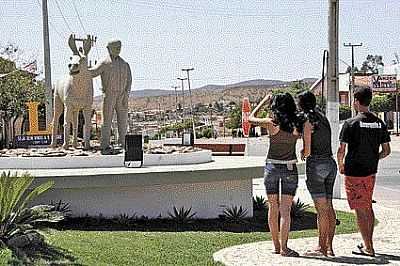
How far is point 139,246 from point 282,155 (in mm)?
2189

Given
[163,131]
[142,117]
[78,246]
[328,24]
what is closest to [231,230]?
[78,246]

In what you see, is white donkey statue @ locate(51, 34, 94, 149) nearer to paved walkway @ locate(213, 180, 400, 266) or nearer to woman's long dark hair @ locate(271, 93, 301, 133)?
paved walkway @ locate(213, 180, 400, 266)

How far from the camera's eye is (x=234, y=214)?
1378 cm

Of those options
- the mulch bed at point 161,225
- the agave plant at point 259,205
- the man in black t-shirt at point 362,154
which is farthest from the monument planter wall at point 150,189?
the man in black t-shirt at point 362,154

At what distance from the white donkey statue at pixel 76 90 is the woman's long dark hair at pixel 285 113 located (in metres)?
6.37

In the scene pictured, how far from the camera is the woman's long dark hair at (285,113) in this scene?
8.98m

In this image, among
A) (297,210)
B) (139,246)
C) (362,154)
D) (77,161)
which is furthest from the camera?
(297,210)

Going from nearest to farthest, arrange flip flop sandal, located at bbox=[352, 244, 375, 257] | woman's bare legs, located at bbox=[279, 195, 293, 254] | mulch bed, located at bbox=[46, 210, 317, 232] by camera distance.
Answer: woman's bare legs, located at bbox=[279, 195, 293, 254]
flip flop sandal, located at bbox=[352, 244, 375, 257]
mulch bed, located at bbox=[46, 210, 317, 232]

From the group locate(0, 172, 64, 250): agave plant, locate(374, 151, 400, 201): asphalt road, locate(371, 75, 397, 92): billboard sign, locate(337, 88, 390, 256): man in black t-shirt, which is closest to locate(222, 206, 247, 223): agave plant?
locate(337, 88, 390, 256): man in black t-shirt

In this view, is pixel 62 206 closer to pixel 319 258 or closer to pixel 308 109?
pixel 319 258

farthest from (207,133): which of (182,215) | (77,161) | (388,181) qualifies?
(182,215)

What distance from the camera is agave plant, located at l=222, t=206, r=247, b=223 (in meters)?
13.7

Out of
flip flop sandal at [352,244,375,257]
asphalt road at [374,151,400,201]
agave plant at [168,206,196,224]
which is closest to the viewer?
flip flop sandal at [352,244,375,257]

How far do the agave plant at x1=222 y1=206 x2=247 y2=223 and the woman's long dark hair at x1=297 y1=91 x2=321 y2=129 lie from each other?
492cm
